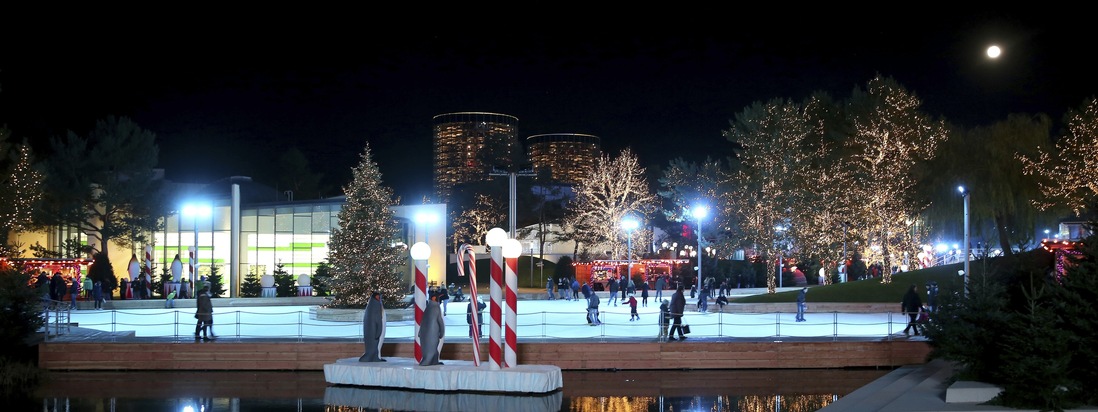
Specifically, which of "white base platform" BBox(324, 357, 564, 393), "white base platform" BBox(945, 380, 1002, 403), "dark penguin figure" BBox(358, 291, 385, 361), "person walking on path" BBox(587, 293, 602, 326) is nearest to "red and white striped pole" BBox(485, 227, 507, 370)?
"white base platform" BBox(324, 357, 564, 393)

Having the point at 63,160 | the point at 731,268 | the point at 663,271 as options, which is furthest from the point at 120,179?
the point at 731,268

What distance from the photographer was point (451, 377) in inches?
689

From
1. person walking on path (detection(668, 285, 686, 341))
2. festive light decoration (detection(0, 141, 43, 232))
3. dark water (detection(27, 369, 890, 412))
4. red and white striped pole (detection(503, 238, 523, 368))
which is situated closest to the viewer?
dark water (detection(27, 369, 890, 412))

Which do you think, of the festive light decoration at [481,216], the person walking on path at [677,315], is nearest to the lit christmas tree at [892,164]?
the person walking on path at [677,315]

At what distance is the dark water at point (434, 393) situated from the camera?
16.2m

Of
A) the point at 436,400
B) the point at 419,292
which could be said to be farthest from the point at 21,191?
the point at 436,400

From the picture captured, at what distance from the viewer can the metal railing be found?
78.9 feet

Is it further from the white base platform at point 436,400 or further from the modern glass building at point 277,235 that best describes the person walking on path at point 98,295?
the white base platform at point 436,400

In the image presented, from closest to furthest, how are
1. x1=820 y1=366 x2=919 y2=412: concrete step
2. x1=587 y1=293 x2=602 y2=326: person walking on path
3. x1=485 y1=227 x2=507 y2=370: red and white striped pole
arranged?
x1=820 y1=366 x2=919 y2=412: concrete step → x1=485 y1=227 x2=507 y2=370: red and white striped pole → x1=587 y1=293 x2=602 y2=326: person walking on path

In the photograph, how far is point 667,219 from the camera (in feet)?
261

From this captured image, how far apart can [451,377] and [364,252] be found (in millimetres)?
15609

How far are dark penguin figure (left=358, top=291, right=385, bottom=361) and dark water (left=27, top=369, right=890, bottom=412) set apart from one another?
2.60 feet

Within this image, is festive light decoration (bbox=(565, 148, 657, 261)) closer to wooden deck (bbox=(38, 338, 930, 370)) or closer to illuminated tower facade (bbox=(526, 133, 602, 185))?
wooden deck (bbox=(38, 338, 930, 370))

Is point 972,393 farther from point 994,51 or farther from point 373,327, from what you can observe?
point 373,327
